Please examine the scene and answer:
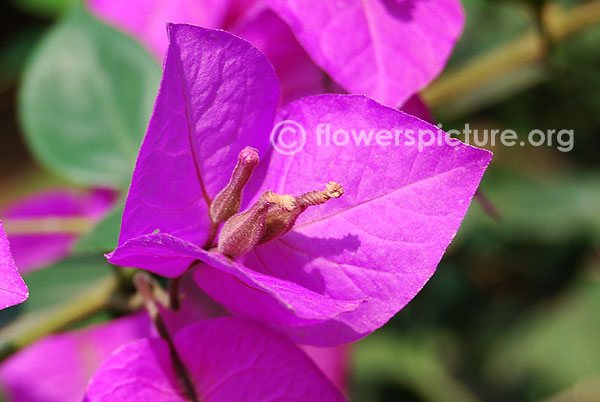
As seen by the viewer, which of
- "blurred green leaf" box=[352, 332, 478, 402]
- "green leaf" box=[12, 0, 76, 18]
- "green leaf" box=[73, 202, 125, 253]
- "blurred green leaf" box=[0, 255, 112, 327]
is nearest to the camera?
"green leaf" box=[73, 202, 125, 253]

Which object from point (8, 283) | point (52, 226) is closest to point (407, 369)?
point (52, 226)

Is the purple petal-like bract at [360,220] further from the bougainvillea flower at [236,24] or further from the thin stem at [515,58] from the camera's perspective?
the thin stem at [515,58]

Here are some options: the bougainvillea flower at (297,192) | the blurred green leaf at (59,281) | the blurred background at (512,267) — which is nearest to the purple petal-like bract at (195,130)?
the bougainvillea flower at (297,192)

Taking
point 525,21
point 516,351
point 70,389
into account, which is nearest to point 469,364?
point 516,351

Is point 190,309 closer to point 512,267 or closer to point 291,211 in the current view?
point 291,211

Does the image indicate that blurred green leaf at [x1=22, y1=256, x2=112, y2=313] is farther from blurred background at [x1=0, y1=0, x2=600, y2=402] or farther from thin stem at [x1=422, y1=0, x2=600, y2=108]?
blurred background at [x1=0, y1=0, x2=600, y2=402]

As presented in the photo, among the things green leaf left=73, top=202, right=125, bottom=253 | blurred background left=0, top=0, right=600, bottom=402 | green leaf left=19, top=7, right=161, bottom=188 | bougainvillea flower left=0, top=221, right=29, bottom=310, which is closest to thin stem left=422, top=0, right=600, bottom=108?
blurred background left=0, top=0, right=600, bottom=402
